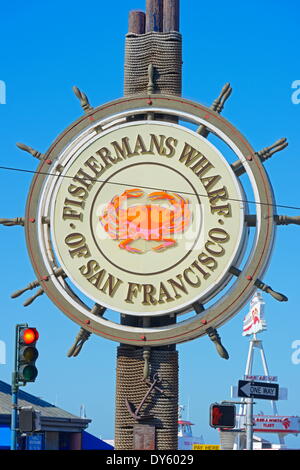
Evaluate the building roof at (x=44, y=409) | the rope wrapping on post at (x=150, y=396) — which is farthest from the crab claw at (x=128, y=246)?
the building roof at (x=44, y=409)

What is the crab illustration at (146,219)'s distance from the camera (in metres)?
18.2

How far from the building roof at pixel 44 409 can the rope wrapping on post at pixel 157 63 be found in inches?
526

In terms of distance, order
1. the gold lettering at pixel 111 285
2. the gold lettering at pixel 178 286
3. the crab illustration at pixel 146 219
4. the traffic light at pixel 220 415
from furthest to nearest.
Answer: the gold lettering at pixel 111 285
the crab illustration at pixel 146 219
the gold lettering at pixel 178 286
the traffic light at pixel 220 415

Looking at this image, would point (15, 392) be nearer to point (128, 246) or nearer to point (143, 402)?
point (143, 402)

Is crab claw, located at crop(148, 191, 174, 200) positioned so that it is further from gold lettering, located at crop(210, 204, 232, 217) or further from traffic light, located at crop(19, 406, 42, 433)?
traffic light, located at crop(19, 406, 42, 433)

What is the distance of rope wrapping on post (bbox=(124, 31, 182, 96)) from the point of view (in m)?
19.0

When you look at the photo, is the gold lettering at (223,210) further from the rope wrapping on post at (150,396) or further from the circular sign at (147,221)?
the rope wrapping on post at (150,396)

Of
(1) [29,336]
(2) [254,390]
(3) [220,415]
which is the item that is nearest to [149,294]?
(3) [220,415]

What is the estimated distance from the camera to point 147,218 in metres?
18.3

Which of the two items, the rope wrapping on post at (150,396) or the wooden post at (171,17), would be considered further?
the wooden post at (171,17)

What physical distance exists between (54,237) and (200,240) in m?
2.42

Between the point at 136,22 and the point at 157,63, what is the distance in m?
0.90

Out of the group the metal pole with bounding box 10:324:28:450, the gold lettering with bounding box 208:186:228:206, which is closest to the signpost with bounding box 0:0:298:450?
the gold lettering with bounding box 208:186:228:206
